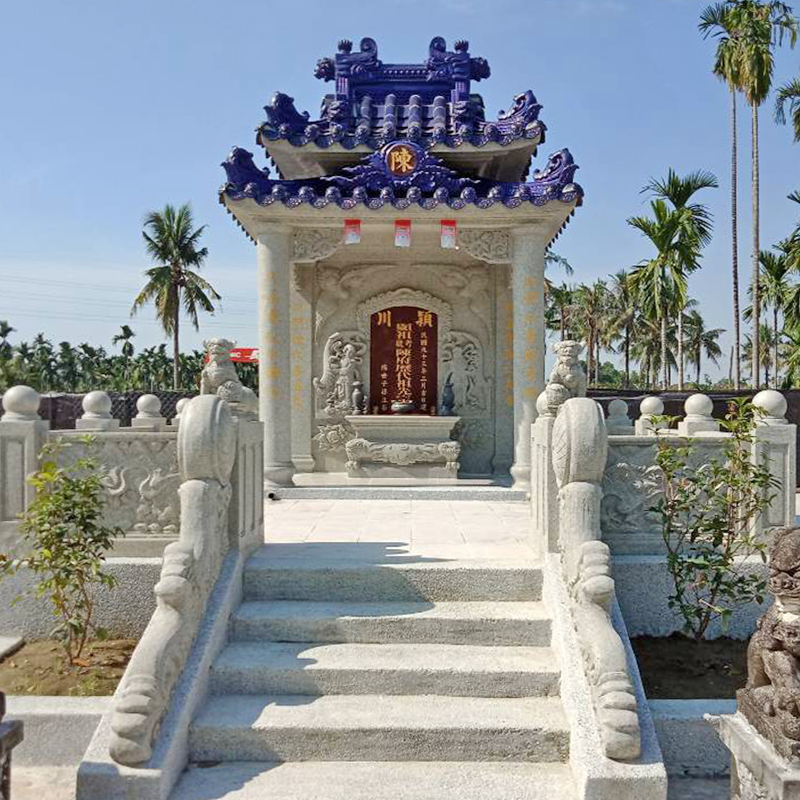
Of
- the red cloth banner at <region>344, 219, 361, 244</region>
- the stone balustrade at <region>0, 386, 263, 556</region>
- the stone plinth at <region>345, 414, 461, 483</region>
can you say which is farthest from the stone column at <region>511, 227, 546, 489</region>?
the stone balustrade at <region>0, 386, 263, 556</region>

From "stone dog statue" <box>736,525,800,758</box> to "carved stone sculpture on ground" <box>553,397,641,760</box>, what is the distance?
525 millimetres

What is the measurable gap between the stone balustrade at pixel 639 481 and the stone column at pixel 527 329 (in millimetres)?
3738

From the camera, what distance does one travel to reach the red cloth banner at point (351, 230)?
333 inches

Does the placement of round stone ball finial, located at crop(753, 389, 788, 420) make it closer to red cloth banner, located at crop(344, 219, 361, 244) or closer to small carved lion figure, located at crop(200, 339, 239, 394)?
small carved lion figure, located at crop(200, 339, 239, 394)

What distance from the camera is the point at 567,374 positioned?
6.09 meters

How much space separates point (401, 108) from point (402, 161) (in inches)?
63.9

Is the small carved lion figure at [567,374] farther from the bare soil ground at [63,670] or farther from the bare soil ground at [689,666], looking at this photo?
the bare soil ground at [63,670]

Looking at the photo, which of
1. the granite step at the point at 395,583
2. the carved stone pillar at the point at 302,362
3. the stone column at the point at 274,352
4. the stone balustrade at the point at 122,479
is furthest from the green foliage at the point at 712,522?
the carved stone pillar at the point at 302,362

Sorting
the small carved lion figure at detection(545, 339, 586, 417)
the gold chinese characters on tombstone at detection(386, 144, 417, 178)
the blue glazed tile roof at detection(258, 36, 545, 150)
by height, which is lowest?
the small carved lion figure at detection(545, 339, 586, 417)

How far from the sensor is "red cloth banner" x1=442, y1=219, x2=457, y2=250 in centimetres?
841

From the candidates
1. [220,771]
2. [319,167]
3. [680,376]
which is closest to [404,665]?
[220,771]

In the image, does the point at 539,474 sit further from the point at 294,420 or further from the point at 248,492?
the point at 294,420

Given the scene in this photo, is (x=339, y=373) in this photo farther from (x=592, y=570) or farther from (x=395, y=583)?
(x=592, y=570)

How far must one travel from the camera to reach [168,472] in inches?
182
